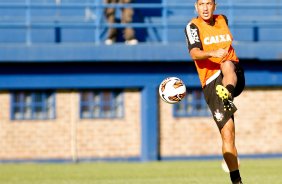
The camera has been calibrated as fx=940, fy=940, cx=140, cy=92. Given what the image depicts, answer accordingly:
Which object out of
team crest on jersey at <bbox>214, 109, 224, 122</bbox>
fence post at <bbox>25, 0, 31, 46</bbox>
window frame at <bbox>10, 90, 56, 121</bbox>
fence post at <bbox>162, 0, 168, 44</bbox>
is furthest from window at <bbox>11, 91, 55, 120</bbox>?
team crest on jersey at <bbox>214, 109, 224, 122</bbox>

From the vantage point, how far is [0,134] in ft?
71.6

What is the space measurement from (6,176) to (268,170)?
4833mm

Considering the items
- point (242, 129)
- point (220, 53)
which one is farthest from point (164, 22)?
point (220, 53)

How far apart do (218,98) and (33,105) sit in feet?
38.0

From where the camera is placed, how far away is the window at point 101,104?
2236cm

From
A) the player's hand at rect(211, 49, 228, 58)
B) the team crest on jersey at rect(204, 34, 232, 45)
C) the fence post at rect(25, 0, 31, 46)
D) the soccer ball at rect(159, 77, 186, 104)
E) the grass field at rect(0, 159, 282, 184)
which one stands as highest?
the fence post at rect(25, 0, 31, 46)

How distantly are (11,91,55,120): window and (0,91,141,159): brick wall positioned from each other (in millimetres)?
135

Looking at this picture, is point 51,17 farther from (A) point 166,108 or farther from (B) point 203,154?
(B) point 203,154

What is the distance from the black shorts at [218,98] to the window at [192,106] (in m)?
11.1

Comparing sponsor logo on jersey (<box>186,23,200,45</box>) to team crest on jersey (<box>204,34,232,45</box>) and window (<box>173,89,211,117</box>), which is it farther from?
window (<box>173,89,211,117</box>)

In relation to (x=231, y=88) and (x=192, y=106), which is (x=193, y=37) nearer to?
(x=231, y=88)

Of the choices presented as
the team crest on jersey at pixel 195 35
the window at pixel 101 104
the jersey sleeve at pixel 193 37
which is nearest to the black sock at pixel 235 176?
the jersey sleeve at pixel 193 37

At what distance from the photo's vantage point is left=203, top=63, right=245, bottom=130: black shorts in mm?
11211

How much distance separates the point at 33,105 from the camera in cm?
2234
